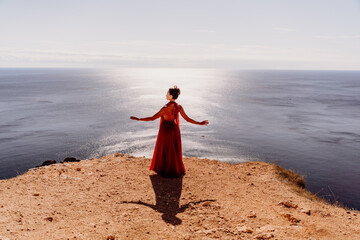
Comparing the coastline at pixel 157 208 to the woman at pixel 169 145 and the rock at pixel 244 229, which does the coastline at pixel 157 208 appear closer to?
the rock at pixel 244 229

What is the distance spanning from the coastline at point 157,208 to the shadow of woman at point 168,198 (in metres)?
0.03

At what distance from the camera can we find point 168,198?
23.9ft

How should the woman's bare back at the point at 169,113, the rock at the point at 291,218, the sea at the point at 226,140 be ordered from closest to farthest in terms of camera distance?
the rock at the point at 291,218
the woman's bare back at the point at 169,113
the sea at the point at 226,140

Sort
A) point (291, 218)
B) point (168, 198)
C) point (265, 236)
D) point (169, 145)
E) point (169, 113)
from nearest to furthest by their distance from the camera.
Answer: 1. point (265, 236)
2. point (291, 218)
3. point (168, 198)
4. point (169, 113)
5. point (169, 145)

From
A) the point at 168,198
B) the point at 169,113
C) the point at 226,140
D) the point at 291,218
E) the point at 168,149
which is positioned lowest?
the point at 226,140

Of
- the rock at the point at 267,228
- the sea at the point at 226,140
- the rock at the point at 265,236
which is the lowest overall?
the sea at the point at 226,140

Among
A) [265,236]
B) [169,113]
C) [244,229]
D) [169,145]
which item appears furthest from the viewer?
[169,145]

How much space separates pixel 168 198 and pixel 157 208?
74 centimetres

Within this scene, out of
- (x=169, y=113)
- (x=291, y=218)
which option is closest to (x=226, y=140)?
(x=169, y=113)

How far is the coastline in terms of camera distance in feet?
17.2

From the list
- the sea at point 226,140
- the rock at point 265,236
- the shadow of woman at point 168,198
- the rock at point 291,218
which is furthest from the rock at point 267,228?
the sea at point 226,140

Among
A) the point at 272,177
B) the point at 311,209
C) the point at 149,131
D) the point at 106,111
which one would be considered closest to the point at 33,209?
the point at 311,209

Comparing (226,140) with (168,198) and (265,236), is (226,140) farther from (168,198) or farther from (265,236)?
(265,236)

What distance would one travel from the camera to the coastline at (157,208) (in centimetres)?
524
